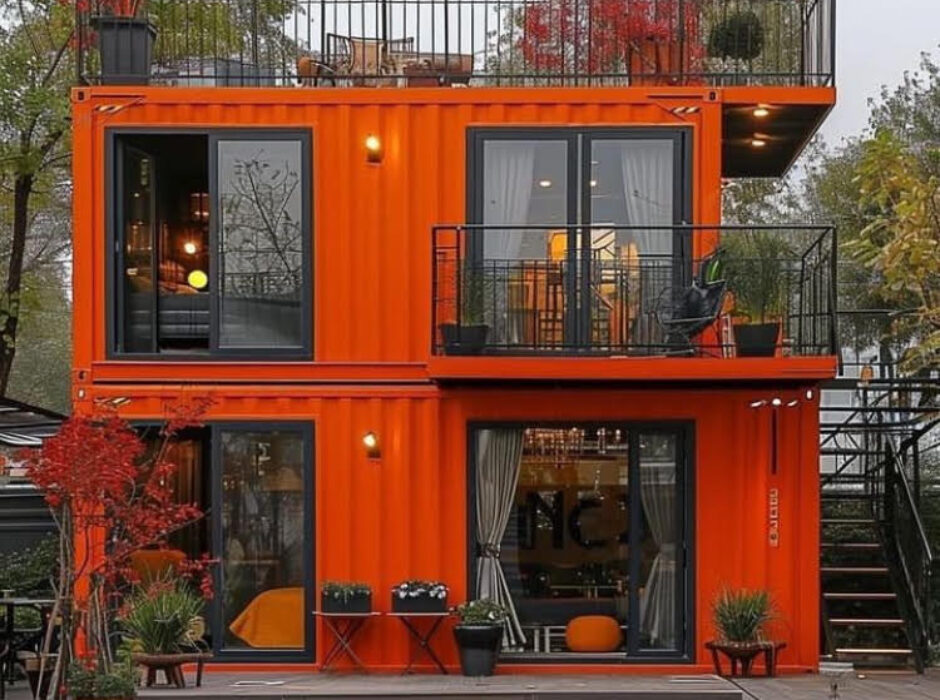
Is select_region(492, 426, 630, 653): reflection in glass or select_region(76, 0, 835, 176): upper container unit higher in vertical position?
select_region(76, 0, 835, 176): upper container unit

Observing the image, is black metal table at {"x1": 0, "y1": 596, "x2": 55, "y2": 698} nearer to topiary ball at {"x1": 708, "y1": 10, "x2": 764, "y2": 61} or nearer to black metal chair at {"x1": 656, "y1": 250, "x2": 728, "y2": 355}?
black metal chair at {"x1": 656, "y1": 250, "x2": 728, "y2": 355}

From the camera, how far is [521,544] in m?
14.2

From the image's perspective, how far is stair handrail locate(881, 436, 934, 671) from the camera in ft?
48.7

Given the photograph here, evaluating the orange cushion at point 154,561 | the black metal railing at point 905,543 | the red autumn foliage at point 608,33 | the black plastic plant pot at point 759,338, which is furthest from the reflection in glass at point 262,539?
the black metal railing at point 905,543

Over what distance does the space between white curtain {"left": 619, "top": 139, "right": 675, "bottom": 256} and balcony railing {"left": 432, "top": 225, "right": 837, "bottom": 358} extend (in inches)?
8.5

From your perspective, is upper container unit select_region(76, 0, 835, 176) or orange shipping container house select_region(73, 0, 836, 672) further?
upper container unit select_region(76, 0, 835, 176)

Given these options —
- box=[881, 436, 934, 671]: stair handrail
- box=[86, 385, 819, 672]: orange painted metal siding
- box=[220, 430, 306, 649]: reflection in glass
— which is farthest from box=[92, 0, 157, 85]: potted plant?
box=[881, 436, 934, 671]: stair handrail

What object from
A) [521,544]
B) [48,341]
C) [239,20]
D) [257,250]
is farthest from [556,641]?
[48,341]

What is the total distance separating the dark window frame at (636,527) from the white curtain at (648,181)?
1.84 meters

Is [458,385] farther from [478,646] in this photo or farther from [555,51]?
[555,51]

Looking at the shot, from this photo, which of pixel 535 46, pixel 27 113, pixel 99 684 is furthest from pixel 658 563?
pixel 27 113

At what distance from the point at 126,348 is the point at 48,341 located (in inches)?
931

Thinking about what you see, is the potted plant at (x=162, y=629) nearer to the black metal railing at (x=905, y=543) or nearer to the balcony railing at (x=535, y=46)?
the balcony railing at (x=535, y=46)

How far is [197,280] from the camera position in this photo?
1506 centimetres
